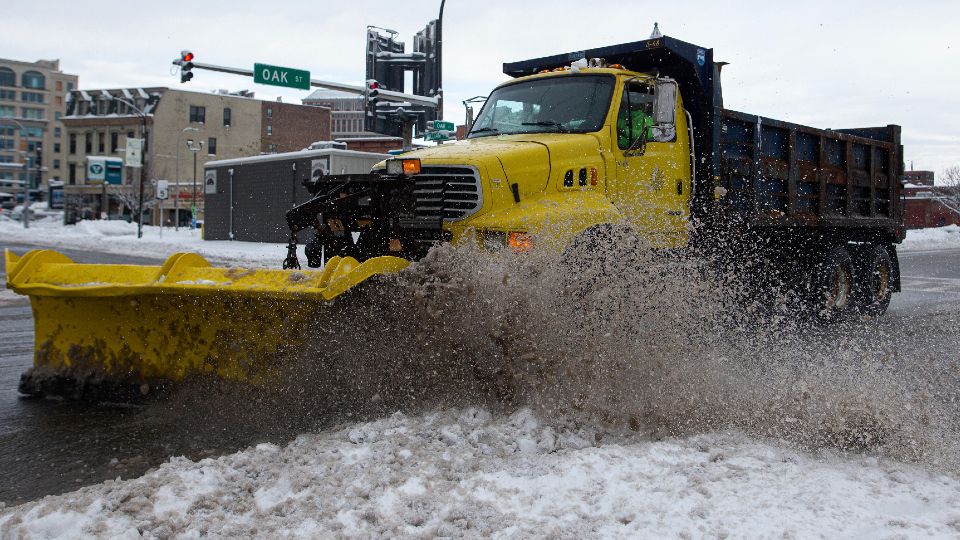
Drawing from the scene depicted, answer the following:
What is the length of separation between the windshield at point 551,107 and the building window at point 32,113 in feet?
474

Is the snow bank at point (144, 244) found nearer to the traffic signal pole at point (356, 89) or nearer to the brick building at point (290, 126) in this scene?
the traffic signal pole at point (356, 89)

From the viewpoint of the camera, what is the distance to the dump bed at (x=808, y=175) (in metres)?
8.02

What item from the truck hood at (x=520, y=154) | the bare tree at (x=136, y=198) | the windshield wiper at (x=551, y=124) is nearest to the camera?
the truck hood at (x=520, y=154)

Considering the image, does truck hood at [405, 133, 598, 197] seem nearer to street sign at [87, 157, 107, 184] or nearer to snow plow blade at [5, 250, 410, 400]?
snow plow blade at [5, 250, 410, 400]

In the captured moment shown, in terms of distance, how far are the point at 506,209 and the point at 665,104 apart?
2.01m

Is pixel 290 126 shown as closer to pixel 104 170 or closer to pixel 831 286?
pixel 104 170

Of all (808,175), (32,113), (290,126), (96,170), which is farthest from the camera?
(32,113)

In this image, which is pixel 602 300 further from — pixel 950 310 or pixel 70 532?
pixel 950 310

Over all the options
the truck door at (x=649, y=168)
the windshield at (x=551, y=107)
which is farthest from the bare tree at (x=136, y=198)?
the truck door at (x=649, y=168)

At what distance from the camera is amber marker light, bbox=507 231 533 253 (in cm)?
525

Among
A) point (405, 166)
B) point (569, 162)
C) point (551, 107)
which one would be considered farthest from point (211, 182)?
point (405, 166)

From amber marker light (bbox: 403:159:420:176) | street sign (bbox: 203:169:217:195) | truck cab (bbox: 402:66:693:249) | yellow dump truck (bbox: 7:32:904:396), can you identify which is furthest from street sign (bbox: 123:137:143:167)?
amber marker light (bbox: 403:159:420:176)

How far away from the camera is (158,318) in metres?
5.40

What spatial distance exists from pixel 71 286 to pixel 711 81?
5911 millimetres
